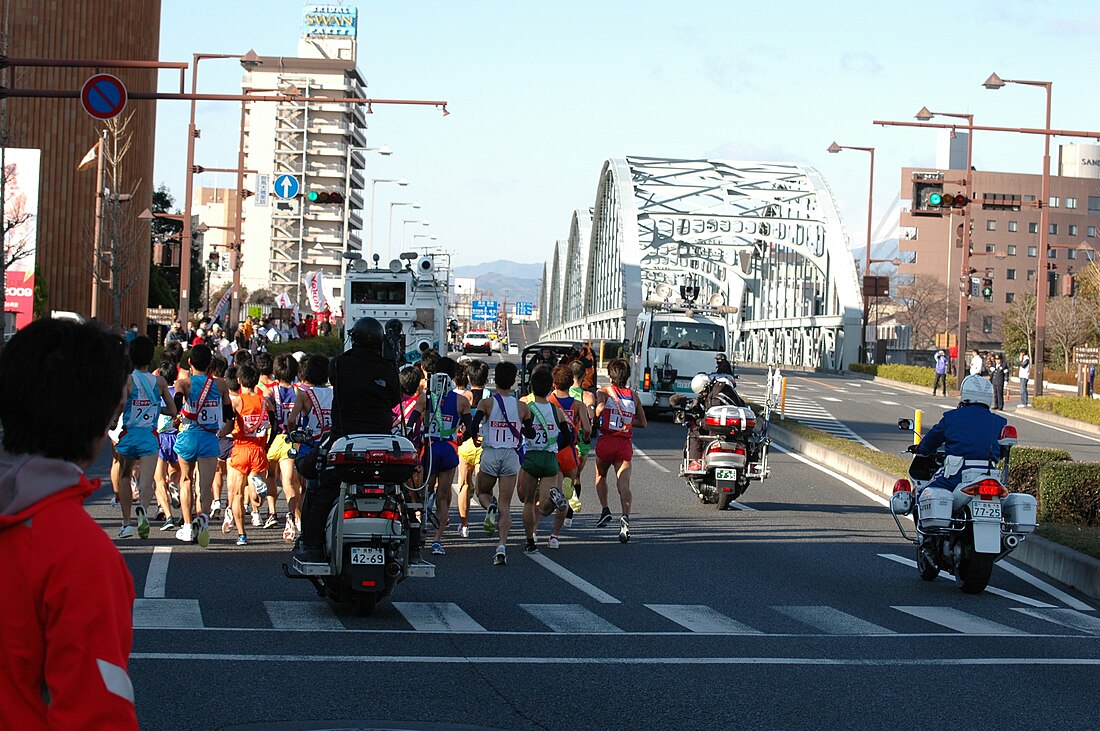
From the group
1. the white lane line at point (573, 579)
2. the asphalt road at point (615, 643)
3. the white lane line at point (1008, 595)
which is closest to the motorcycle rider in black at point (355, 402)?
the asphalt road at point (615, 643)

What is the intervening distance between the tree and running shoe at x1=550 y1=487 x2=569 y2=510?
106 m

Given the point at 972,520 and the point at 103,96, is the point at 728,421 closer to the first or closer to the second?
the point at 972,520

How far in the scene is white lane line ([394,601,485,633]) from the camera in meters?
9.28

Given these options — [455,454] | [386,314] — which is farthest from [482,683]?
[386,314]

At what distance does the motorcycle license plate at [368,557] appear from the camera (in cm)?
930

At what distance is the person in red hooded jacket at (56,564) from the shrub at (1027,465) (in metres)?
15.3

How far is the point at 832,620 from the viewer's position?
1009 centimetres

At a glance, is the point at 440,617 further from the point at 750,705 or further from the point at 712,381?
the point at 712,381

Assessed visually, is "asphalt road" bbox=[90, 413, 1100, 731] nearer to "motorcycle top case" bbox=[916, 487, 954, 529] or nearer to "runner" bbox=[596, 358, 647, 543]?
"motorcycle top case" bbox=[916, 487, 954, 529]

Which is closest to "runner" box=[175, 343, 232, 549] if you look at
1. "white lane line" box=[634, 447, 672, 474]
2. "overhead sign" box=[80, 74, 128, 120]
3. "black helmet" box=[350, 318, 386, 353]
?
"black helmet" box=[350, 318, 386, 353]

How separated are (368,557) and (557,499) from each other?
412 cm

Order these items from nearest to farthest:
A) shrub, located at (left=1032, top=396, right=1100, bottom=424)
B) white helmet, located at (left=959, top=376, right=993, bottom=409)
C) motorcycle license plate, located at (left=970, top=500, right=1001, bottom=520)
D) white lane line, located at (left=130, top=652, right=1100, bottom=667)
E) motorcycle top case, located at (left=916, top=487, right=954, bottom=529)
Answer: white lane line, located at (left=130, top=652, right=1100, bottom=667) < motorcycle license plate, located at (left=970, top=500, right=1001, bottom=520) < motorcycle top case, located at (left=916, top=487, right=954, bottom=529) < white helmet, located at (left=959, top=376, right=993, bottom=409) < shrub, located at (left=1032, top=396, right=1100, bottom=424)

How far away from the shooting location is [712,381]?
59.5 ft

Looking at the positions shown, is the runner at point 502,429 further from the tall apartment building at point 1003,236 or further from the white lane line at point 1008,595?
the tall apartment building at point 1003,236
